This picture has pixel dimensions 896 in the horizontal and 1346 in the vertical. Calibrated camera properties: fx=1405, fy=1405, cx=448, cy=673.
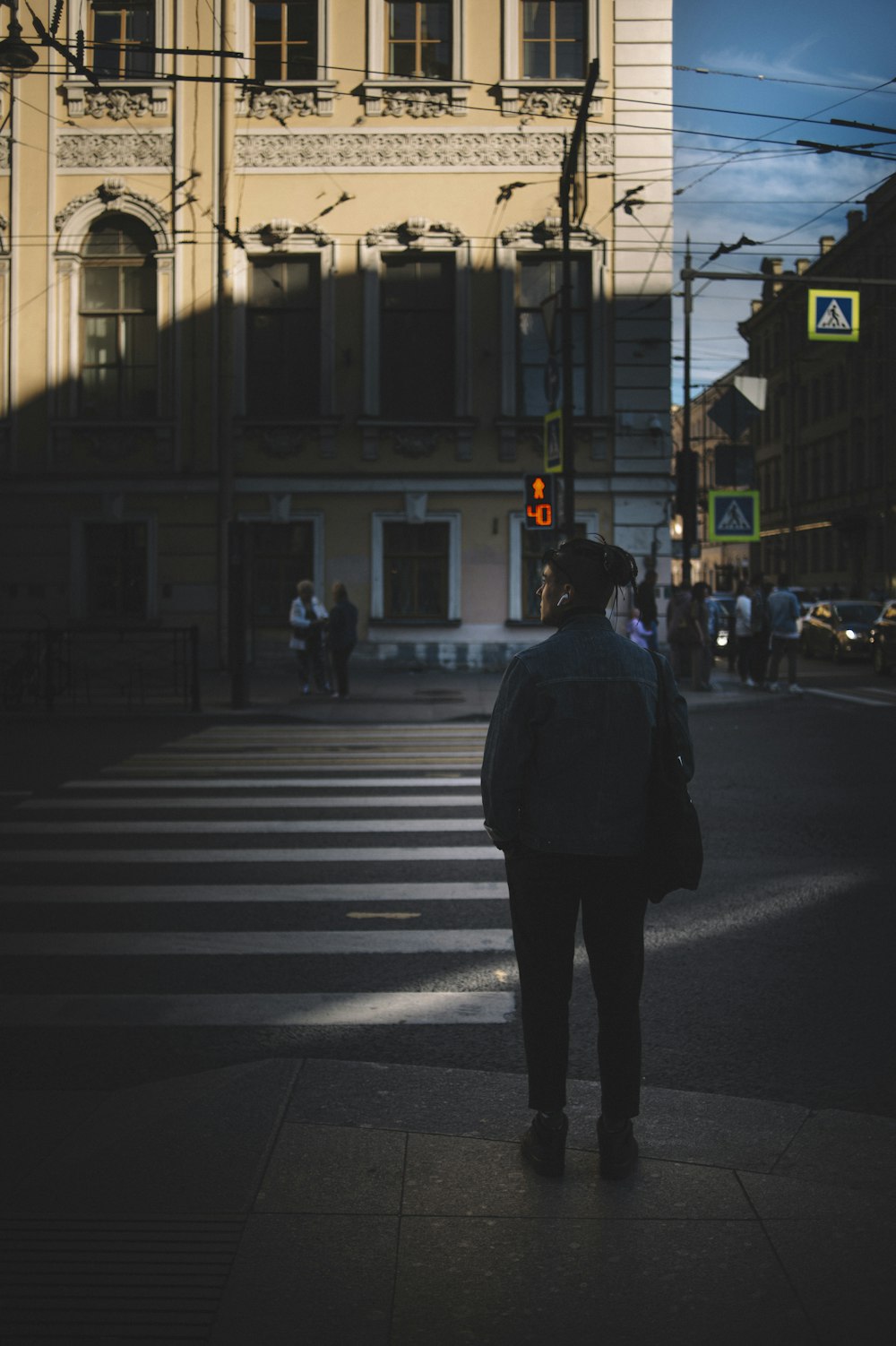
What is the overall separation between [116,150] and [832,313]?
14.1m

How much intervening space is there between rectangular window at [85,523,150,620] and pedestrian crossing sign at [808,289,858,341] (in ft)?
43.4

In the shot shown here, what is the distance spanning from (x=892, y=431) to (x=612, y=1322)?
194 ft

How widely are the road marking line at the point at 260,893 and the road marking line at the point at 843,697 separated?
14.4m

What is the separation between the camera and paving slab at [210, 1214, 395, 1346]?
10.2ft

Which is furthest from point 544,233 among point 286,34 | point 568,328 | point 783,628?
point 783,628

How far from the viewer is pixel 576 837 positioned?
12.8ft

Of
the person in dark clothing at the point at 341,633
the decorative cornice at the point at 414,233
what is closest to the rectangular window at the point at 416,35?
the decorative cornice at the point at 414,233

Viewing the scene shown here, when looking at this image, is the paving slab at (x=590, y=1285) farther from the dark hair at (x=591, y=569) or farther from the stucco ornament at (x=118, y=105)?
the stucco ornament at (x=118, y=105)

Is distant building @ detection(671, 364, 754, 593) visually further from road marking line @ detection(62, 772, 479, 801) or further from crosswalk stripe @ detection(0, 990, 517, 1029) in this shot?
crosswalk stripe @ detection(0, 990, 517, 1029)

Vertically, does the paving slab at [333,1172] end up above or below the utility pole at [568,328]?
below

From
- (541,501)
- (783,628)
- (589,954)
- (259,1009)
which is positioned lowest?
(259,1009)

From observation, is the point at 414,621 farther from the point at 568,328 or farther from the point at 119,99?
the point at 119,99

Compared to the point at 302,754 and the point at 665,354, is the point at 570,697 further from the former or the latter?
the point at 665,354

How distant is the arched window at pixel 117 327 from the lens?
26859 millimetres
